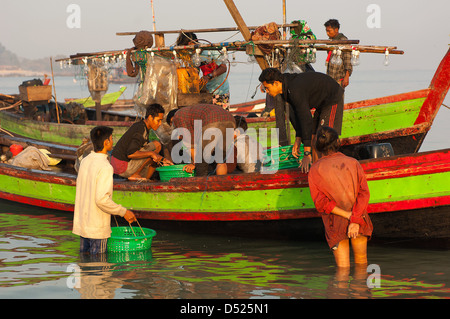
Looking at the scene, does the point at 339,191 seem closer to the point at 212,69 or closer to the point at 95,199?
the point at 95,199

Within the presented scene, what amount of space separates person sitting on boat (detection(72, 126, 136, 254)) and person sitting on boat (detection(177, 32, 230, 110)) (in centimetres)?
388

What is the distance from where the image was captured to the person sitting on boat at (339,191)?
5.55 meters

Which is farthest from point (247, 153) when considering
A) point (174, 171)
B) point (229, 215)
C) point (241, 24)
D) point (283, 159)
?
point (241, 24)

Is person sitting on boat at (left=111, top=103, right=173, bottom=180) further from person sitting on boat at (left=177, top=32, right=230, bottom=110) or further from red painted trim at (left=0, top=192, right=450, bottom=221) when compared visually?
person sitting on boat at (left=177, top=32, right=230, bottom=110)

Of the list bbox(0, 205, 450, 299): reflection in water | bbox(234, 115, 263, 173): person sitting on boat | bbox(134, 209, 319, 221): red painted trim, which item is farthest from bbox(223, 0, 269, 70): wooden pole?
bbox(0, 205, 450, 299): reflection in water

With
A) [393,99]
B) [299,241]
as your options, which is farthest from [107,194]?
[393,99]

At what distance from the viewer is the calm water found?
5898 mm

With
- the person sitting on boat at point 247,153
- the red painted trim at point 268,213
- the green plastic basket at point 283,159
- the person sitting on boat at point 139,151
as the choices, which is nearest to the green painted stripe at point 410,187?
the red painted trim at point 268,213

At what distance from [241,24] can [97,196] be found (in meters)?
3.61

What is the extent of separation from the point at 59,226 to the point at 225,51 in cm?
365

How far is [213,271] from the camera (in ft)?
22.0

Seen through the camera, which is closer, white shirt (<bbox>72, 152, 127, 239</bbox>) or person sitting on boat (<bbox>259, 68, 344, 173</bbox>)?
white shirt (<bbox>72, 152, 127, 239</bbox>)
